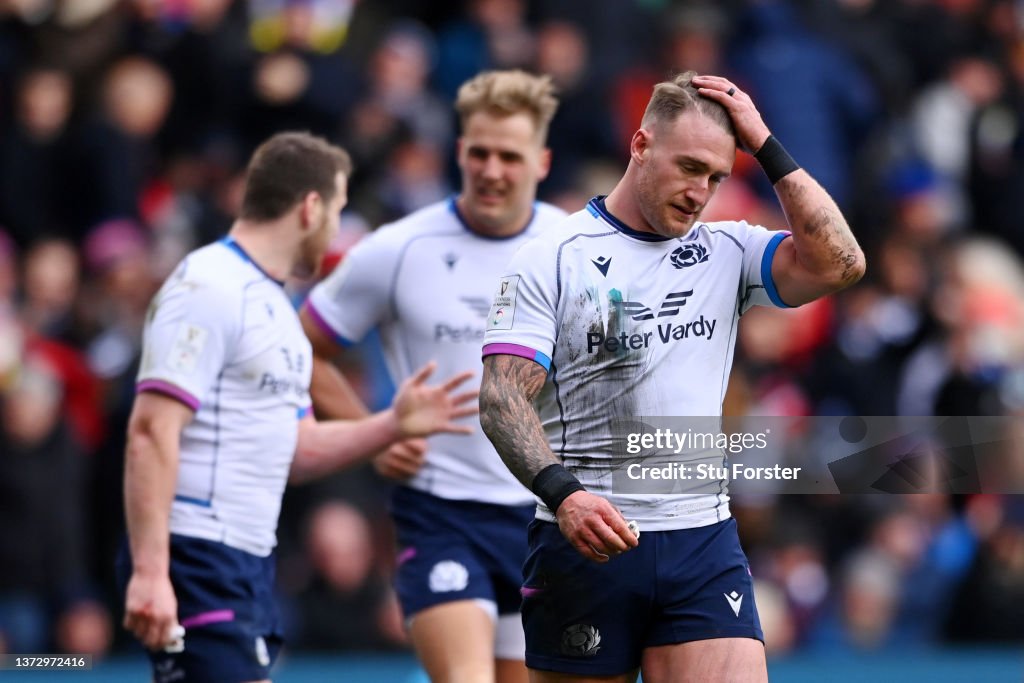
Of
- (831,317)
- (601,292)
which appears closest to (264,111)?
(831,317)

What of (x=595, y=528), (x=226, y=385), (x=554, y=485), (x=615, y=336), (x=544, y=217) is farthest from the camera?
(x=544, y=217)

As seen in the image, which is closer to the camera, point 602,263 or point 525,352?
point 525,352

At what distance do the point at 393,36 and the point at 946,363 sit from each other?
17.2 ft

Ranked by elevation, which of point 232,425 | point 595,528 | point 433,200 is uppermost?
point 433,200

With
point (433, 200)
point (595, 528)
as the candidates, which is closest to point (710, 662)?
point (595, 528)

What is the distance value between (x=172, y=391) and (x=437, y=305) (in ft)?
5.32

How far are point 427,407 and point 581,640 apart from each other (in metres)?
1.58

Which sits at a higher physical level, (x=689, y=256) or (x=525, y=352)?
(x=689, y=256)

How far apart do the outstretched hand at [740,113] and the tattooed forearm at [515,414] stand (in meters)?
1.03

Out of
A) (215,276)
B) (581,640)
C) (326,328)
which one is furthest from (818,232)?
(326,328)

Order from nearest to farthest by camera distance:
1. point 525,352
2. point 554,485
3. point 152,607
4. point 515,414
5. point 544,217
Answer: point 554,485, point 515,414, point 525,352, point 152,607, point 544,217

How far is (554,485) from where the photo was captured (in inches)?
209

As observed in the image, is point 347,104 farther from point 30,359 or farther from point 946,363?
point 946,363

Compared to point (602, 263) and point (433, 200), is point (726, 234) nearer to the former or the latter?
point (602, 263)
